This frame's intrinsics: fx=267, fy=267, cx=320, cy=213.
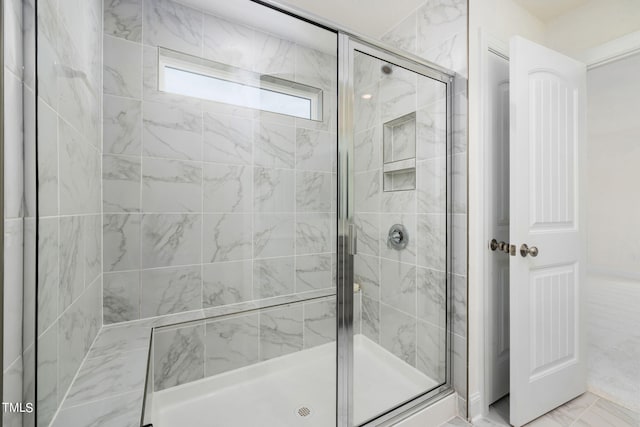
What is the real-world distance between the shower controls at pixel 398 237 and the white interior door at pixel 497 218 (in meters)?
0.46

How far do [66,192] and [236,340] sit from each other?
1051 millimetres

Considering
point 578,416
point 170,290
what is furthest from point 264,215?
point 578,416

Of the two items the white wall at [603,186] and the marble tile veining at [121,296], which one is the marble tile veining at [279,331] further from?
the white wall at [603,186]

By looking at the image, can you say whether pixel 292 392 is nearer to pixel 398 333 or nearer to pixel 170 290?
pixel 398 333

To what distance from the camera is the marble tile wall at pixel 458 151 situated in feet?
4.71

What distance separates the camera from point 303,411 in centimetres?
131

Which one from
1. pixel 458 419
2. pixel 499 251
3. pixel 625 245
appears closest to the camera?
pixel 458 419

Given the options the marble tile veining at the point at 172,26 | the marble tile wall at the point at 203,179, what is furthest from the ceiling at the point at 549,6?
the marble tile veining at the point at 172,26

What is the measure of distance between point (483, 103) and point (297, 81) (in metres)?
0.99

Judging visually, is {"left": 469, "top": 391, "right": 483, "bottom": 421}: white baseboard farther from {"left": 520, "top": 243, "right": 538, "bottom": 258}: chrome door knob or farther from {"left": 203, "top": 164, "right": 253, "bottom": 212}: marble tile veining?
{"left": 203, "top": 164, "right": 253, "bottom": 212}: marble tile veining

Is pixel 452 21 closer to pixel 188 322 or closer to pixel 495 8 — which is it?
pixel 495 8

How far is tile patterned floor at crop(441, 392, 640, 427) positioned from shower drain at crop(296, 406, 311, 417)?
71 cm

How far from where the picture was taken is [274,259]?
1479mm

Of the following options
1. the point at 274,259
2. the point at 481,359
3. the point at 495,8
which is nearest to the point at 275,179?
the point at 274,259
